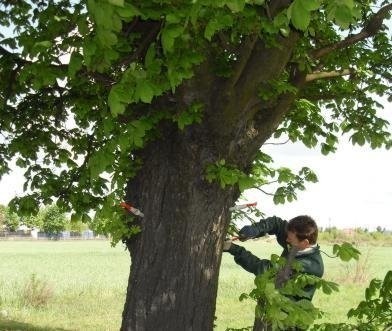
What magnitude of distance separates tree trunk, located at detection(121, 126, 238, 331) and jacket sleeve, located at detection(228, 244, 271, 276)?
262mm

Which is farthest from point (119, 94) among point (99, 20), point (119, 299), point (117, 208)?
point (119, 299)

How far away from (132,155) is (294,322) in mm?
2446

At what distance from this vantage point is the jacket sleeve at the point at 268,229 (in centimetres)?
518

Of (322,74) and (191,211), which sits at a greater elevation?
(322,74)

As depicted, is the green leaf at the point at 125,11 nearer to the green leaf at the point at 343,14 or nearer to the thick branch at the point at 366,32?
the green leaf at the point at 343,14

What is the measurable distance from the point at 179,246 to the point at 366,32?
2.66 m

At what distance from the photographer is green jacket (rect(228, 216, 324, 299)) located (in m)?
4.63

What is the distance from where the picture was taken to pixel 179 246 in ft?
15.2

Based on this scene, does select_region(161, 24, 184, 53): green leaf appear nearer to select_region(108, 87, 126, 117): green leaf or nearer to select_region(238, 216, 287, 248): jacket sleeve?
select_region(108, 87, 126, 117): green leaf

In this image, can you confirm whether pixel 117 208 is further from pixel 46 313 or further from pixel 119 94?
pixel 46 313

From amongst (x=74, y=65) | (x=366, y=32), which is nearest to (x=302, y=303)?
(x=74, y=65)

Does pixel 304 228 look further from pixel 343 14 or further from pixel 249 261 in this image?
pixel 343 14

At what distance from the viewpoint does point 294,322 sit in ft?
11.3

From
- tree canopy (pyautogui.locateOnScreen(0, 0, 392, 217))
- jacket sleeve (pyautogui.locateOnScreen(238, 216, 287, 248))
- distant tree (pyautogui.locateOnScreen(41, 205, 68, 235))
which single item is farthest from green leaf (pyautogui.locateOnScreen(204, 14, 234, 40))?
distant tree (pyautogui.locateOnScreen(41, 205, 68, 235))
